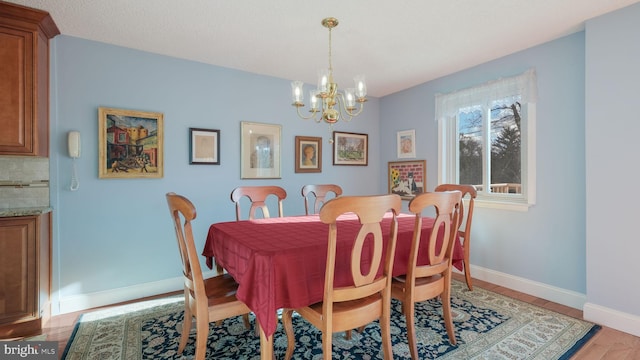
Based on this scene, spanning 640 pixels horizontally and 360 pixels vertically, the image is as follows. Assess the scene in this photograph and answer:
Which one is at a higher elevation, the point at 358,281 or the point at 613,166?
the point at 613,166

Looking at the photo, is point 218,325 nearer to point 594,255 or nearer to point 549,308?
point 549,308

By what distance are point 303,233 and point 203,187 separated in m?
1.79

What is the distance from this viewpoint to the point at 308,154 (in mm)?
3994

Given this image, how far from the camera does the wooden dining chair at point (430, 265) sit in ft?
5.80

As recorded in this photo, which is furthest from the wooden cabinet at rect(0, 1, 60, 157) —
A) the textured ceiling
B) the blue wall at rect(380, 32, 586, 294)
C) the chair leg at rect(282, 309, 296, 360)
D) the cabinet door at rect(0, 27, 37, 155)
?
the blue wall at rect(380, 32, 586, 294)

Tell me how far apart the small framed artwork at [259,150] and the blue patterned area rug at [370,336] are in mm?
1622

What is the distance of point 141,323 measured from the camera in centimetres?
237

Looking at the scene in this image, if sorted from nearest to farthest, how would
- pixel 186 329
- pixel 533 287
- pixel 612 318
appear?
pixel 186 329 < pixel 612 318 < pixel 533 287

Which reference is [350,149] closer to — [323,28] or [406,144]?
[406,144]

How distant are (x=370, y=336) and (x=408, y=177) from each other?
2.53 meters

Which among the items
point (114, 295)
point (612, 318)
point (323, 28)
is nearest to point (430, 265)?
point (612, 318)

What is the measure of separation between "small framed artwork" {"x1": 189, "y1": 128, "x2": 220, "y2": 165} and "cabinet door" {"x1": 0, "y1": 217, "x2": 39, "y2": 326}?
1383 mm

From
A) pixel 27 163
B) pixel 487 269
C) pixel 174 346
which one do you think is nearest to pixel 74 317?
pixel 174 346

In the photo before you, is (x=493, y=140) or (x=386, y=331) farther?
(x=493, y=140)
